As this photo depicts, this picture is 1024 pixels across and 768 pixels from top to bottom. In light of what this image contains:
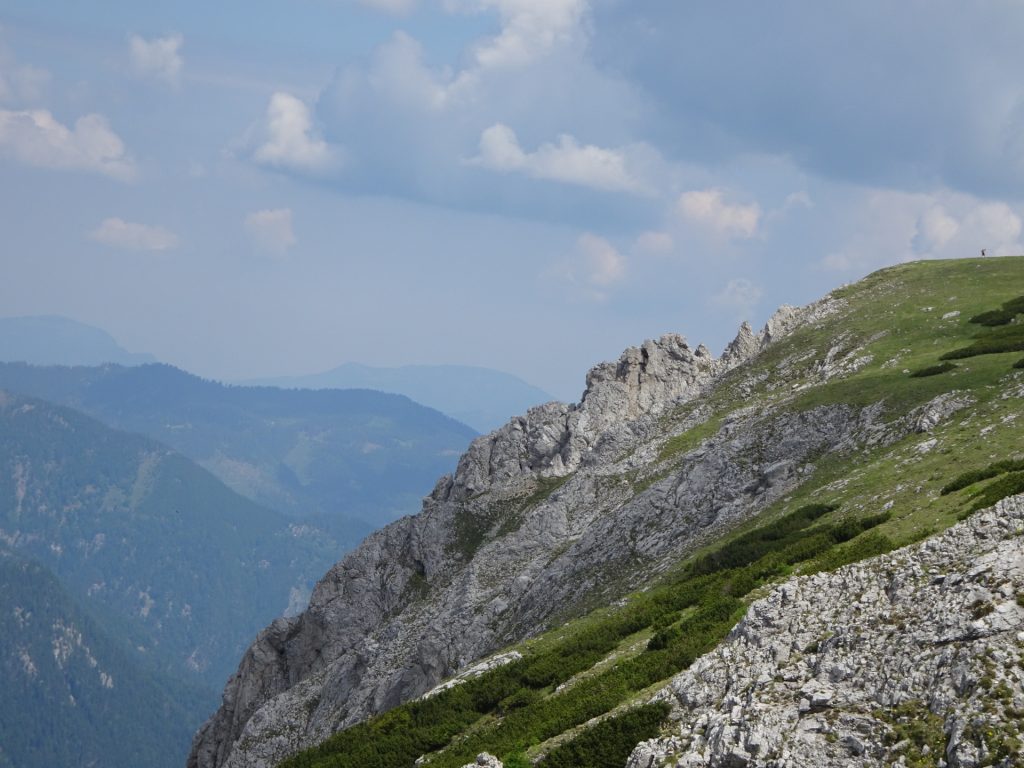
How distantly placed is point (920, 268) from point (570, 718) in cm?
7063

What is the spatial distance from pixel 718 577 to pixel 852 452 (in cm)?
1541

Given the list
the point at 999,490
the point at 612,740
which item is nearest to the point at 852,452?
the point at 999,490

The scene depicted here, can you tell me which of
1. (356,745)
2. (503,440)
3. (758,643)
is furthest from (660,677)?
(503,440)

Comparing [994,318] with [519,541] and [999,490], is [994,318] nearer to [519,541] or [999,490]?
[999,490]

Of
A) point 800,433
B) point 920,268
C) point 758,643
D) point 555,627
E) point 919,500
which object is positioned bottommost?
point 555,627

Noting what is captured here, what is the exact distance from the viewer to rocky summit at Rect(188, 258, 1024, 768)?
80.3ft

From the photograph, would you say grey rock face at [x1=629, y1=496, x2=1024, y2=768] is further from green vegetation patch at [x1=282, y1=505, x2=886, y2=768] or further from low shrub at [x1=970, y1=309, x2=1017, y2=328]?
low shrub at [x1=970, y1=309, x2=1017, y2=328]

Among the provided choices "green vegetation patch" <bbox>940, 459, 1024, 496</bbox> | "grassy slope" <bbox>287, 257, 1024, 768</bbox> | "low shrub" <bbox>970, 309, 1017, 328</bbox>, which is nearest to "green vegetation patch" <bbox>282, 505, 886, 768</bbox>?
"grassy slope" <bbox>287, 257, 1024, 768</bbox>

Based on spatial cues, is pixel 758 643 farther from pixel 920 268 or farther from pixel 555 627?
pixel 920 268

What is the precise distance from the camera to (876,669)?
24562 mm

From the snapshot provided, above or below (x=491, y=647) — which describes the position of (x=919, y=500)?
above

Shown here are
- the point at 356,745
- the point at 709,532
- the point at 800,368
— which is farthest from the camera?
the point at 800,368

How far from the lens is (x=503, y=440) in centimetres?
10044

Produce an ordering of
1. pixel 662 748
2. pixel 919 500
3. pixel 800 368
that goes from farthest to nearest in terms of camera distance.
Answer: pixel 800 368 < pixel 919 500 < pixel 662 748
